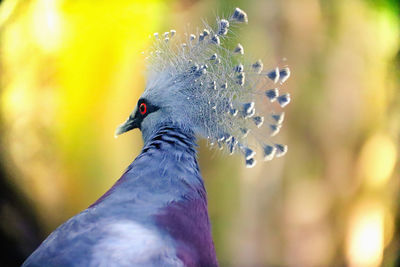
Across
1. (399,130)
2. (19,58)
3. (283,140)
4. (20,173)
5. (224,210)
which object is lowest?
(20,173)

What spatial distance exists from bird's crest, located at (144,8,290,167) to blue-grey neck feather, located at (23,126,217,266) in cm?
9

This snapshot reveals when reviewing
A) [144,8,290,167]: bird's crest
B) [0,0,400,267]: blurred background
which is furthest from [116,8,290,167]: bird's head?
[0,0,400,267]: blurred background

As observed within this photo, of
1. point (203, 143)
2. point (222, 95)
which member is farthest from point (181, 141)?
point (203, 143)

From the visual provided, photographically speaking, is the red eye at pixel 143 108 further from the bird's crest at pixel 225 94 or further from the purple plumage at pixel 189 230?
the purple plumage at pixel 189 230

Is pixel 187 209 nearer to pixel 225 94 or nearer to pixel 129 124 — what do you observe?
pixel 225 94

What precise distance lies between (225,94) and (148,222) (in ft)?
1.32

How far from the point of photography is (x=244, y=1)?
245 centimetres

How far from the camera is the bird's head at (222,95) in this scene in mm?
1176

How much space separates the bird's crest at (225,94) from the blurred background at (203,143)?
1223 mm

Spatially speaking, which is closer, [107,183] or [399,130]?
[107,183]

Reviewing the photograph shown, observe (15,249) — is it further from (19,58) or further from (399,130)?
(399,130)

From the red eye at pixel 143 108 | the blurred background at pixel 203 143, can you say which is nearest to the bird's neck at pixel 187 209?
the red eye at pixel 143 108

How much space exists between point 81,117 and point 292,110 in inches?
45.7

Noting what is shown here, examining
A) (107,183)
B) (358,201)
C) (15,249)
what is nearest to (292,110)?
(358,201)
